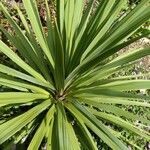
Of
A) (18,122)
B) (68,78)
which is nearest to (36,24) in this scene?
(68,78)

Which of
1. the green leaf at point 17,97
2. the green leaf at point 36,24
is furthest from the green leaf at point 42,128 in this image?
the green leaf at point 36,24

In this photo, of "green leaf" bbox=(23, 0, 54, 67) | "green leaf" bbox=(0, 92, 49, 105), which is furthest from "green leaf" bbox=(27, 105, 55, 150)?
"green leaf" bbox=(23, 0, 54, 67)

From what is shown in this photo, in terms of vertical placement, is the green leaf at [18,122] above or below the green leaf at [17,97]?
below

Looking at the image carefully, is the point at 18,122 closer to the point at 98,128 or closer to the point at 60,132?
the point at 60,132

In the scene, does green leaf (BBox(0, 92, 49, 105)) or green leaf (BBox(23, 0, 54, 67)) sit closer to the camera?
green leaf (BBox(0, 92, 49, 105))

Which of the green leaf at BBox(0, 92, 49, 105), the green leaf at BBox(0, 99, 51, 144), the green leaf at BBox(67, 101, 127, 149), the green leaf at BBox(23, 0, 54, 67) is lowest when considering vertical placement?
the green leaf at BBox(67, 101, 127, 149)

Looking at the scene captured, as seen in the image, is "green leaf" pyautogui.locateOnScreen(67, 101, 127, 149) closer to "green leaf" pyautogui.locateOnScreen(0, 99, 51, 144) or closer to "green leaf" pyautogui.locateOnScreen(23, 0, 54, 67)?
"green leaf" pyautogui.locateOnScreen(0, 99, 51, 144)

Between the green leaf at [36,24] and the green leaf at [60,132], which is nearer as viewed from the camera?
the green leaf at [60,132]

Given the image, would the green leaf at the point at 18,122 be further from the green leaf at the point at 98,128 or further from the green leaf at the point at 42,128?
the green leaf at the point at 98,128

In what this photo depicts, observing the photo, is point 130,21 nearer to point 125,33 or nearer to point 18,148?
point 125,33
